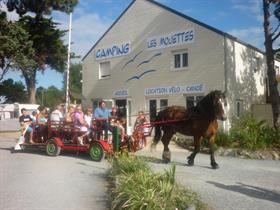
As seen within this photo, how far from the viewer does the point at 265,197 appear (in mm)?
8211

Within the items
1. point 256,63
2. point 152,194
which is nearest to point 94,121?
point 152,194

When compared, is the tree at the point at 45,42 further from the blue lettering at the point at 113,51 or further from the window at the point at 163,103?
the window at the point at 163,103

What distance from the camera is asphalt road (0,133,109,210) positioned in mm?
7891

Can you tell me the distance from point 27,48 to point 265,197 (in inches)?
876

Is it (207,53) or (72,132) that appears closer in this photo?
(72,132)

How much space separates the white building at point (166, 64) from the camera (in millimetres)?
21406

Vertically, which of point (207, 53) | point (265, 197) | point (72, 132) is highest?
point (207, 53)

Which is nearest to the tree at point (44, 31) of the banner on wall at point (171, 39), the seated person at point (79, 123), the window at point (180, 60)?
the banner on wall at point (171, 39)

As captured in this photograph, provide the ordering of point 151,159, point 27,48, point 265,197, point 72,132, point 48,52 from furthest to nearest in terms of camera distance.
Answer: point 48,52
point 27,48
point 72,132
point 151,159
point 265,197

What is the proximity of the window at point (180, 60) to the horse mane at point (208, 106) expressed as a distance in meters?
10.9

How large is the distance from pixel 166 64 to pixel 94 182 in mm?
14442

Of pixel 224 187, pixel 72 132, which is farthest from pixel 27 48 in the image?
pixel 224 187

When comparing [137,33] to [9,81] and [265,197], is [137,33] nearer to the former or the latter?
[265,197]

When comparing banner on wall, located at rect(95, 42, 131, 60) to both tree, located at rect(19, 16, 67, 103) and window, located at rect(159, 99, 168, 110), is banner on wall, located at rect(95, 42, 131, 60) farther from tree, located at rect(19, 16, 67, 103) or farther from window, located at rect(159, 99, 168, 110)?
tree, located at rect(19, 16, 67, 103)
